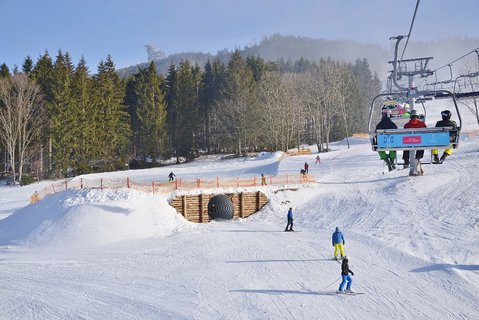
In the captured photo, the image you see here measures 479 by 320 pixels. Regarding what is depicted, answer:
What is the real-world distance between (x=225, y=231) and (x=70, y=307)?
37.8 ft

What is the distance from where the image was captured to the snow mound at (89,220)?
19.8m

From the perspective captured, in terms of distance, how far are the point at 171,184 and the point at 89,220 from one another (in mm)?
6080

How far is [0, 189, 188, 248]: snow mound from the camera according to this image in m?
19.8

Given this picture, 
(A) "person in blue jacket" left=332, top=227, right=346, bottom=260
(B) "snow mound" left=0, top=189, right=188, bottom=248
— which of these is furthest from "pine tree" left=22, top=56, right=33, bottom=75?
(A) "person in blue jacket" left=332, top=227, right=346, bottom=260

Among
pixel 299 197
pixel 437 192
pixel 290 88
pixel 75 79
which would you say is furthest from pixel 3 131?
pixel 437 192

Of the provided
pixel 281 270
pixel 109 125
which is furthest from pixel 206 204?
pixel 109 125

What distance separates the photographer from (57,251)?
1838cm

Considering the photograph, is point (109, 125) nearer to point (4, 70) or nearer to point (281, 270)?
point (4, 70)

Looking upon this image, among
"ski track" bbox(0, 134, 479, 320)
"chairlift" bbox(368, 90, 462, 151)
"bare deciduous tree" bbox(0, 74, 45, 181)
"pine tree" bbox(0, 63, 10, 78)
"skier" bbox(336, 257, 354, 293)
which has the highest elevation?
"pine tree" bbox(0, 63, 10, 78)

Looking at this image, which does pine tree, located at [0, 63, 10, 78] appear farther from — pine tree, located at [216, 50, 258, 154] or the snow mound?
the snow mound

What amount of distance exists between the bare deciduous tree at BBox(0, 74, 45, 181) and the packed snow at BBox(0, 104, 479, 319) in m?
16.0

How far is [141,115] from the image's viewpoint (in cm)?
5791

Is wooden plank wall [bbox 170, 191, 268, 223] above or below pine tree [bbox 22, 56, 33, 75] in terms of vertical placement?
below

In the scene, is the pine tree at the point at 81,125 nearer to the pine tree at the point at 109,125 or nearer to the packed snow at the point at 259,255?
the pine tree at the point at 109,125
